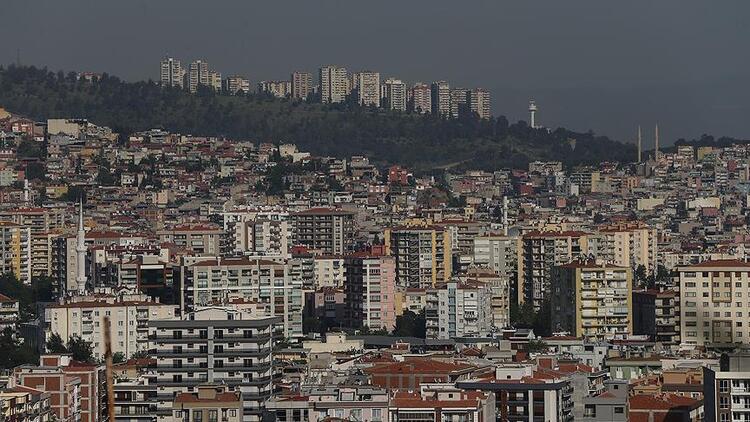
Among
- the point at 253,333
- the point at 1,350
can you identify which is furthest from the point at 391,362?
the point at 1,350

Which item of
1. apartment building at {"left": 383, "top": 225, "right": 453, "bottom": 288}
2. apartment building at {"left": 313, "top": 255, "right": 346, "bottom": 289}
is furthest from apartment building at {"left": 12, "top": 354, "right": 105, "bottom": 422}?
apartment building at {"left": 383, "top": 225, "right": 453, "bottom": 288}

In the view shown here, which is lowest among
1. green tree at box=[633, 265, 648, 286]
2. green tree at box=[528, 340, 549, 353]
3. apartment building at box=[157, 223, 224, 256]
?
green tree at box=[528, 340, 549, 353]

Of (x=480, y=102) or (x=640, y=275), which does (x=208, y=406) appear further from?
(x=480, y=102)

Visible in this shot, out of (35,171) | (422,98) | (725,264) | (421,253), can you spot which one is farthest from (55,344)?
(422,98)

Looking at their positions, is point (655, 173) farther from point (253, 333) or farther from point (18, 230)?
point (253, 333)

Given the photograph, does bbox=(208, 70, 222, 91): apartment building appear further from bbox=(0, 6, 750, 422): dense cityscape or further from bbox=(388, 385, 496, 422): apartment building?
bbox=(388, 385, 496, 422): apartment building

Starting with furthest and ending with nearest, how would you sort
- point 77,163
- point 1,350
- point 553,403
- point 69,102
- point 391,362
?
1. point 69,102
2. point 77,163
3. point 1,350
4. point 391,362
5. point 553,403
